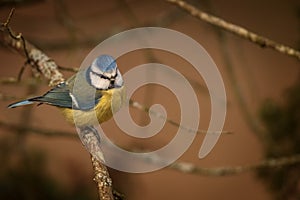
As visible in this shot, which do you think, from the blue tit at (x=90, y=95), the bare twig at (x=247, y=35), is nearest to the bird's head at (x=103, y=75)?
the blue tit at (x=90, y=95)

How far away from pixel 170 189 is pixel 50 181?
4.17 feet

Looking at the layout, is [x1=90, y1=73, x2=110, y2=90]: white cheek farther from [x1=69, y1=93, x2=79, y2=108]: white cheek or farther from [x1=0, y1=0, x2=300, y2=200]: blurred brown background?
[x1=0, y1=0, x2=300, y2=200]: blurred brown background

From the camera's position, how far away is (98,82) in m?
1.82

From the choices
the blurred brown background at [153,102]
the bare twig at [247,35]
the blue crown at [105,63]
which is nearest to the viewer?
the bare twig at [247,35]

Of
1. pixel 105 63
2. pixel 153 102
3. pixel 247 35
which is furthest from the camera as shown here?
pixel 153 102

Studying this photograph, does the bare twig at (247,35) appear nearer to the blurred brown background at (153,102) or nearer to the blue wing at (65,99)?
the blue wing at (65,99)

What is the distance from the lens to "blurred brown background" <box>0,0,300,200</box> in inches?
95.4

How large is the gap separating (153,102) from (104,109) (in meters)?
1.96

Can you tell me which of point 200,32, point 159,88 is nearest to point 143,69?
point 159,88

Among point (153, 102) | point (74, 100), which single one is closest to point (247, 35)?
point (74, 100)

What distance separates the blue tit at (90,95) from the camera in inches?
68.3

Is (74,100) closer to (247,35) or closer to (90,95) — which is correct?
(90,95)

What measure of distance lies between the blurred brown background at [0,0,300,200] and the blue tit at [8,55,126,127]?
32 cm

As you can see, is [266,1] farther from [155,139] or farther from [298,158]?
[298,158]
